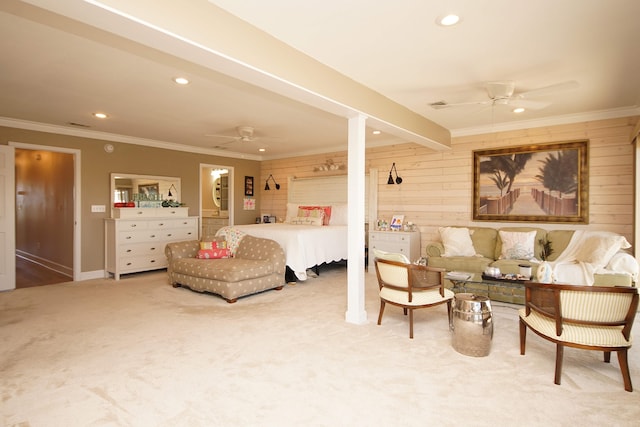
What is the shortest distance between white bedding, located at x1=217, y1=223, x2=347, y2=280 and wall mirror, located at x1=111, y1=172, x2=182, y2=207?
5.87 feet

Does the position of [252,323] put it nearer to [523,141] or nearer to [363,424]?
[363,424]

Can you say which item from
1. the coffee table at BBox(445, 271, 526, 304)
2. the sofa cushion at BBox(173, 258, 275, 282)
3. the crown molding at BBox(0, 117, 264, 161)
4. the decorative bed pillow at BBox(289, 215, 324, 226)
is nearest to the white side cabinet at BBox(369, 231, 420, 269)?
the decorative bed pillow at BBox(289, 215, 324, 226)

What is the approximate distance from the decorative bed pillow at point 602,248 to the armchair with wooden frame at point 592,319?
5.40 ft

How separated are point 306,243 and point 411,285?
246cm

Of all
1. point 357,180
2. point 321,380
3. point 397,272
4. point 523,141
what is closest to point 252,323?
point 321,380

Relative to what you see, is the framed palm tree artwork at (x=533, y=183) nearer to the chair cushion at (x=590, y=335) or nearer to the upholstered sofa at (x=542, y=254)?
the upholstered sofa at (x=542, y=254)

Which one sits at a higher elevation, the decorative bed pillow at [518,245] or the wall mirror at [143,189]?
the wall mirror at [143,189]

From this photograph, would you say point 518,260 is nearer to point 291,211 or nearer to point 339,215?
point 339,215

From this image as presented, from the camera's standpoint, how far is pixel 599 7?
7.15 feet

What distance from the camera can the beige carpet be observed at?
197cm

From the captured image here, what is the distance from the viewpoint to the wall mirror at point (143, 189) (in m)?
6.04

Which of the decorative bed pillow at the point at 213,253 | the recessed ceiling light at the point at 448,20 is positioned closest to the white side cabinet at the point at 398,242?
the decorative bed pillow at the point at 213,253

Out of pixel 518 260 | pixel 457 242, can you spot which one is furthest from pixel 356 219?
pixel 518 260

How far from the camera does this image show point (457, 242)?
4988 millimetres
